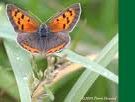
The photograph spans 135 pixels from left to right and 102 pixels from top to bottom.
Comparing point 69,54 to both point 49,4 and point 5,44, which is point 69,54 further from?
point 49,4

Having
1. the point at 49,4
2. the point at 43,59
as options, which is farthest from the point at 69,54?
the point at 49,4

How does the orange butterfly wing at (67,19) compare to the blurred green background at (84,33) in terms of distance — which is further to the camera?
the blurred green background at (84,33)

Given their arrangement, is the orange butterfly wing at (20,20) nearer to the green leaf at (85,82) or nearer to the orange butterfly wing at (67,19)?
the orange butterfly wing at (67,19)

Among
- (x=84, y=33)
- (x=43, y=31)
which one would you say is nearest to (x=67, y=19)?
(x=43, y=31)

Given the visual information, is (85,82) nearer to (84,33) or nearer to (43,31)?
(43,31)

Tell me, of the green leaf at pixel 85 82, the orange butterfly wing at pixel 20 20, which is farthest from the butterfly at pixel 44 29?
the green leaf at pixel 85 82

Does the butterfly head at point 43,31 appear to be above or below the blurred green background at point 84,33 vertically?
→ above

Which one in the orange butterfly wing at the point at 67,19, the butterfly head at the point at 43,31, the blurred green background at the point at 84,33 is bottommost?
the blurred green background at the point at 84,33
